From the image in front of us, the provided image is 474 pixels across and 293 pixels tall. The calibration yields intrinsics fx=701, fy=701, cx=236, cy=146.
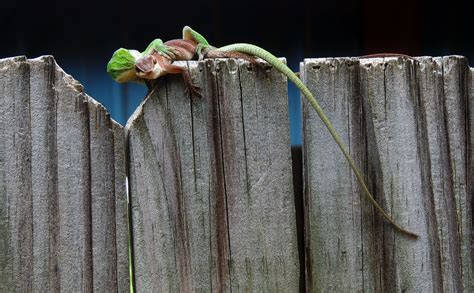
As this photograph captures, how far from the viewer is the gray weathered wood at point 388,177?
5.34ft

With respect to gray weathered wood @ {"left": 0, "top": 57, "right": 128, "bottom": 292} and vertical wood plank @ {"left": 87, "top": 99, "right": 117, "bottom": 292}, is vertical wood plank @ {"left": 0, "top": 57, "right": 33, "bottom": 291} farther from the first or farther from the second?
vertical wood plank @ {"left": 87, "top": 99, "right": 117, "bottom": 292}

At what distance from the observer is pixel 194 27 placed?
15.6ft

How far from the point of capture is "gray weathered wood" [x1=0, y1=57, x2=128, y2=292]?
1575mm

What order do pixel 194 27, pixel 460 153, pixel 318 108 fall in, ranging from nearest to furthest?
1. pixel 318 108
2. pixel 460 153
3. pixel 194 27

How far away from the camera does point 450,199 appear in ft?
5.46

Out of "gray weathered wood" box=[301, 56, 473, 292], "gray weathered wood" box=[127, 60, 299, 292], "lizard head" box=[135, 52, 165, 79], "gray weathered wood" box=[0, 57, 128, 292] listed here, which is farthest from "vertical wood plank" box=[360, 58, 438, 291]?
"gray weathered wood" box=[0, 57, 128, 292]

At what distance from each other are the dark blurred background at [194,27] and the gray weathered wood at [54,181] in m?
3.09

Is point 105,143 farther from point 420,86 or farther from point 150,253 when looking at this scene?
point 420,86

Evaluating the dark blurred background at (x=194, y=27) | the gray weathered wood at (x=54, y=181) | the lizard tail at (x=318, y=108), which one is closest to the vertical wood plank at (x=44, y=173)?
the gray weathered wood at (x=54, y=181)

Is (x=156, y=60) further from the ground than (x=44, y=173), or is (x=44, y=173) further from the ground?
(x=156, y=60)

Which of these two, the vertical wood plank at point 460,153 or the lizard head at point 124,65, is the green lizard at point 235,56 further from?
the vertical wood plank at point 460,153

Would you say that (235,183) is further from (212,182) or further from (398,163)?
(398,163)

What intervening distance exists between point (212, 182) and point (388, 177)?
16.2 inches

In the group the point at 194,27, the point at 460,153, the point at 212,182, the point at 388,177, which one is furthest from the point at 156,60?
the point at 194,27
